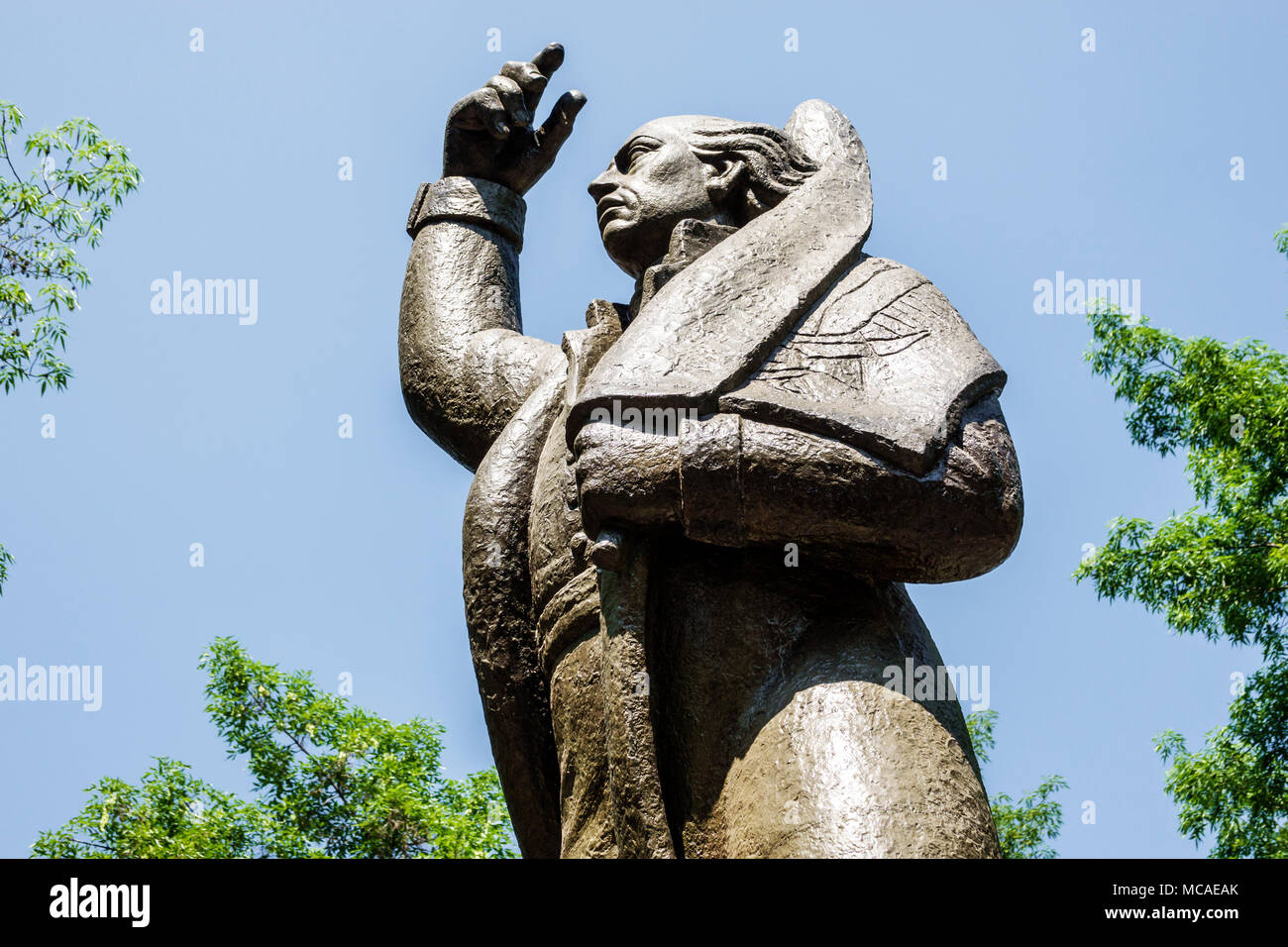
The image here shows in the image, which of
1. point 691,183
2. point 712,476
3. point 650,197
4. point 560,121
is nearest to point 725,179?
point 691,183

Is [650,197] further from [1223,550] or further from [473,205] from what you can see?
[1223,550]

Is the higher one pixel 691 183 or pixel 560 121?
pixel 560 121

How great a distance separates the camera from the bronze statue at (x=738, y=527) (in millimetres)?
3852

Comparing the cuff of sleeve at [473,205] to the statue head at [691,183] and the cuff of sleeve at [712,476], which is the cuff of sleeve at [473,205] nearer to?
the statue head at [691,183]

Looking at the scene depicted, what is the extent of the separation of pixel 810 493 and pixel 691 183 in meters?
1.25

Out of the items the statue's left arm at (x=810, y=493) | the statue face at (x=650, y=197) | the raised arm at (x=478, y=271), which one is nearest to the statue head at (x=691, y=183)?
the statue face at (x=650, y=197)

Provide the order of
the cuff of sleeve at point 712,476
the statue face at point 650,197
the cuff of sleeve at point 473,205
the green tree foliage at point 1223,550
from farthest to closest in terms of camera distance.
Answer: the green tree foliage at point 1223,550 → the cuff of sleeve at point 473,205 → the statue face at point 650,197 → the cuff of sleeve at point 712,476

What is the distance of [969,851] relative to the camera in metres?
3.67

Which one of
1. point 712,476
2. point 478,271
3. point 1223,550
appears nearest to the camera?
point 712,476

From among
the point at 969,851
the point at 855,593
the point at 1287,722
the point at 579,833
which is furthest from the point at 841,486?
the point at 1287,722

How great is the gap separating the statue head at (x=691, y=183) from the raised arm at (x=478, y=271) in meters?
0.44

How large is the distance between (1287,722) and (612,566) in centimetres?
835

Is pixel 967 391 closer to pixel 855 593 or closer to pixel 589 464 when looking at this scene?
pixel 855 593

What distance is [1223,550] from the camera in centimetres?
1168
